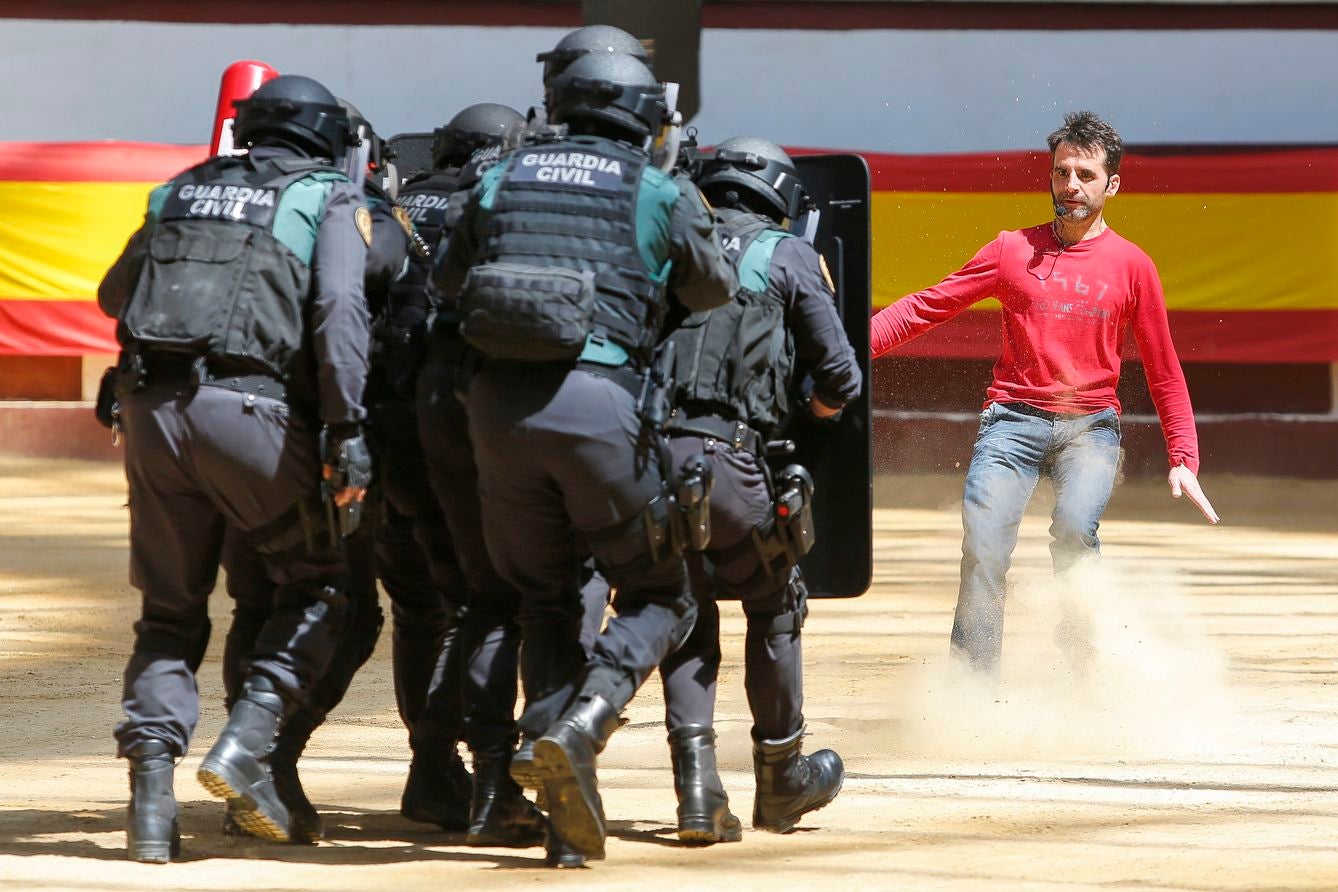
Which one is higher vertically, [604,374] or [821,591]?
[604,374]

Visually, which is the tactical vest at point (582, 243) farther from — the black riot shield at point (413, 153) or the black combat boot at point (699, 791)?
the black riot shield at point (413, 153)

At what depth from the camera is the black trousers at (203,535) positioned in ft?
14.0

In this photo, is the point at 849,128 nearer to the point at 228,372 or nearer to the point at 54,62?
the point at 54,62

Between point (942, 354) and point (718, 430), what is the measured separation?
9618 mm

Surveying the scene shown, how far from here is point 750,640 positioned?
15.7ft

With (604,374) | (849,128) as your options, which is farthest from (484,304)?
(849,128)

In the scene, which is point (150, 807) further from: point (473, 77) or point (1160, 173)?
point (473, 77)

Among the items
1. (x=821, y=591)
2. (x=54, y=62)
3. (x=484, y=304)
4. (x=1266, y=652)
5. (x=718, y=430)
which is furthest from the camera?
(x=54, y=62)

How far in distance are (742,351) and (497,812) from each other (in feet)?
4.28

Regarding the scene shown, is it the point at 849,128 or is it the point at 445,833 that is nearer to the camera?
the point at 445,833

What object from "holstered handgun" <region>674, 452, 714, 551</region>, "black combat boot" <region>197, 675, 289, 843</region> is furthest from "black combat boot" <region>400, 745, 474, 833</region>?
"holstered handgun" <region>674, 452, 714, 551</region>

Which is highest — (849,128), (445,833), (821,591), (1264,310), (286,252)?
(849,128)

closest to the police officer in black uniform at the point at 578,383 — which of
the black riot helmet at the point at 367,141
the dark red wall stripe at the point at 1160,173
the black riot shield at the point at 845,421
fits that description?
the black riot helmet at the point at 367,141

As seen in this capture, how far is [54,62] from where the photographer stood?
14.9 m
